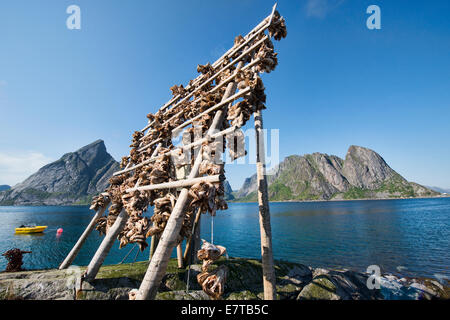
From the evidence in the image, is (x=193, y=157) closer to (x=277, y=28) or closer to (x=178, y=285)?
(x=178, y=285)

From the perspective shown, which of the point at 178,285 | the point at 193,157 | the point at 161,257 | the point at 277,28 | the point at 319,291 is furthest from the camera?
the point at 319,291

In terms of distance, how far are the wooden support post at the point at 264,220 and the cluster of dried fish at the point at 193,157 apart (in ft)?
3.20

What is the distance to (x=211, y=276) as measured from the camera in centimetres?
436

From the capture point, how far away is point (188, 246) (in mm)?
10102

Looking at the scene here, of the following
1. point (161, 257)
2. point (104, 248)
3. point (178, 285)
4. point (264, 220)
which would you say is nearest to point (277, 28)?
point (264, 220)

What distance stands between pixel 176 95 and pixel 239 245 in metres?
35.9

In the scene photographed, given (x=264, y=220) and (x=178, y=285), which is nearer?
(x=264, y=220)

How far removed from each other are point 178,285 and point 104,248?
Result: 3.93 metres

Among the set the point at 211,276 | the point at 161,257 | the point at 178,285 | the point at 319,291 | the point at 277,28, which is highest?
the point at 277,28

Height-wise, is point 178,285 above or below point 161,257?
below

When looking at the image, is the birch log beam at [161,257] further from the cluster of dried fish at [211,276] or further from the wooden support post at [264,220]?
the wooden support post at [264,220]

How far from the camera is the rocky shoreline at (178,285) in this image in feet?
24.2

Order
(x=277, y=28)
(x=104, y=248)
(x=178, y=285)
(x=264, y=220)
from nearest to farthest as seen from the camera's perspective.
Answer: (x=264, y=220)
(x=104, y=248)
(x=277, y=28)
(x=178, y=285)
